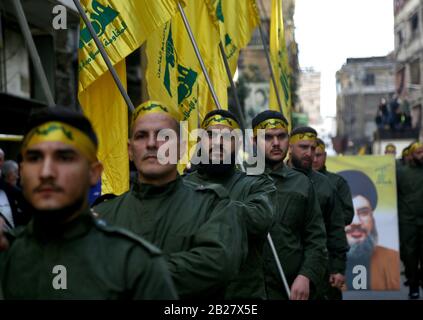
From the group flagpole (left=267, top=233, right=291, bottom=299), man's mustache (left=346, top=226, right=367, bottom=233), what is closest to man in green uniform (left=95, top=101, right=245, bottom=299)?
flagpole (left=267, top=233, right=291, bottom=299)

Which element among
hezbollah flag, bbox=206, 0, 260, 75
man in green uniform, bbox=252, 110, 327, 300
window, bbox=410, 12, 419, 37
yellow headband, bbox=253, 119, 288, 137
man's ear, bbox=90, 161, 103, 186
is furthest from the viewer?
window, bbox=410, 12, 419, 37

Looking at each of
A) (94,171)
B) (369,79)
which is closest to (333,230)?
(94,171)

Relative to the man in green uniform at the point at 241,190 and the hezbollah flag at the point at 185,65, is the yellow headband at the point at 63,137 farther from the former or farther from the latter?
the hezbollah flag at the point at 185,65

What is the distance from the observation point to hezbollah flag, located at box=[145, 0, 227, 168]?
28.0ft

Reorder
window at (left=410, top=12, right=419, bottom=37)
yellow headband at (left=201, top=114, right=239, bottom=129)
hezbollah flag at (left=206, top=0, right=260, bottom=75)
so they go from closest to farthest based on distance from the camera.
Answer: yellow headband at (left=201, top=114, right=239, bottom=129)
hezbollah flag at (left=206, top=0, right=260, bottom=75)
window at (left=410, top=12, right=419, bottom=37)

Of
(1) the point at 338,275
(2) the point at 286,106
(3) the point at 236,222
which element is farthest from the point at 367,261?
(3) the point at 236,222

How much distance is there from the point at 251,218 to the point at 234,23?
6636 millimetres

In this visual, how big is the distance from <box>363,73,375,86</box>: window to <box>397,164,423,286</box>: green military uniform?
106m

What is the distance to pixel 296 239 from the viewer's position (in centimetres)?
731

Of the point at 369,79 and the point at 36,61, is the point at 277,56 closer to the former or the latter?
the point at 36,61

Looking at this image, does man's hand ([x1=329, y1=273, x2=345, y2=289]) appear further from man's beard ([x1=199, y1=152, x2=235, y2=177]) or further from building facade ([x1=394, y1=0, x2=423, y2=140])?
building facade ([x1=394, y1=0, x2=423, y2=140])
